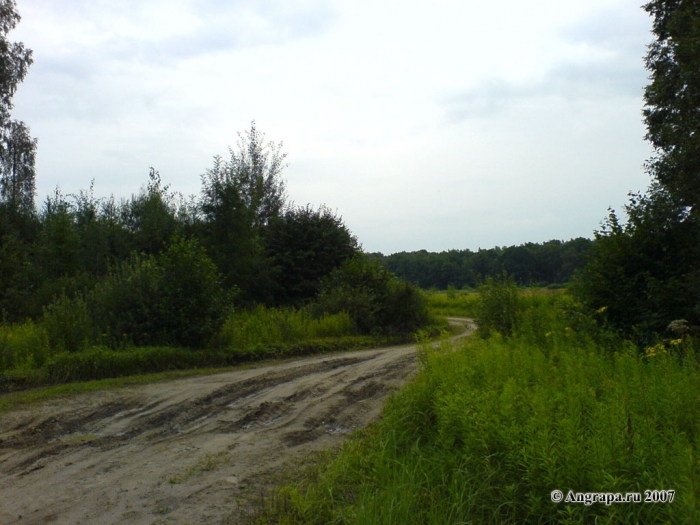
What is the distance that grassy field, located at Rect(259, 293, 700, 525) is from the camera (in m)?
4.12

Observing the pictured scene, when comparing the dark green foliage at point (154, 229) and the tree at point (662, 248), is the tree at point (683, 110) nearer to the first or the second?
the tree at point (662, 248)

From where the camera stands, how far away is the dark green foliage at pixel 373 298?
68.3ft

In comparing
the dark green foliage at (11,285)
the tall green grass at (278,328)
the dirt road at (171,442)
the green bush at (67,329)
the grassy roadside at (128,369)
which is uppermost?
the dark green foliage at (11,285)

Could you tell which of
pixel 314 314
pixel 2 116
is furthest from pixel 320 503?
pixel 2 116

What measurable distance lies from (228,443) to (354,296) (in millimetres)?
14560

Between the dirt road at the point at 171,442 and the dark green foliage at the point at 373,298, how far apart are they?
9369 millimetres

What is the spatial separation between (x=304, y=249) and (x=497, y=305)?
1315 cm

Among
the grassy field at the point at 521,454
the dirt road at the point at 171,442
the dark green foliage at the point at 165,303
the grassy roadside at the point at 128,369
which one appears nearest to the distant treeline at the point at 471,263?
the grassy roadside at the point at 128,369

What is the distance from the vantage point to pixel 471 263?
66.8 meters

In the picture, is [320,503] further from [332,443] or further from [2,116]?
[2,116]

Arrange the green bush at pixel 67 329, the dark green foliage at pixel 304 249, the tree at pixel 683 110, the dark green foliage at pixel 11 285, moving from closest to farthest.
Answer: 1. the tree at pixel 683 110
2. the green bush at pixel 67 329
3. the dark green foliage at pixel 11 285
4. the dark green foliage at pixel 304 249

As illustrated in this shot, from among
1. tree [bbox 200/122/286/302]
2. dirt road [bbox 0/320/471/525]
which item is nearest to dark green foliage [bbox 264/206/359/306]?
tree [bbox 200/122/286/302]

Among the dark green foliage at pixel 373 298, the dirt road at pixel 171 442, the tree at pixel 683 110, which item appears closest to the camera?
the dirt road at pixel 171 442

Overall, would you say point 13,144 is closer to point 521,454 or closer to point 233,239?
point 233,239
